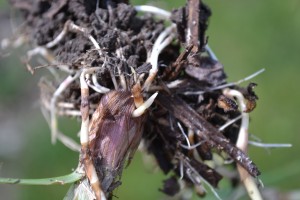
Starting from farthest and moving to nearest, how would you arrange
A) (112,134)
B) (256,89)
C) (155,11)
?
(256,89)
(155,11)
(112,134)

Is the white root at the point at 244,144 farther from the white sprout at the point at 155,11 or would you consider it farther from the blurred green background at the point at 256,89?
the blurred green background at the point at 256,89

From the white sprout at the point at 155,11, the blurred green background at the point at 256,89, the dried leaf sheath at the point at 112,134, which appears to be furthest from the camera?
the blurred green background at the point at 256,89

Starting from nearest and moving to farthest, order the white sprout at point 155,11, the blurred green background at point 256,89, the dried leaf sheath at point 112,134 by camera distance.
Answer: the dried leaf sheath at point 112,134
the white sprout at point 155,11
the blurred green background at point 256,89

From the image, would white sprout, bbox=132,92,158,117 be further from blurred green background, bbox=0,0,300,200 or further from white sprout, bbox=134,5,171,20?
blurred green background, bbox=0,0,300,200

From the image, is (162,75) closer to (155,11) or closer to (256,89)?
(155,11)

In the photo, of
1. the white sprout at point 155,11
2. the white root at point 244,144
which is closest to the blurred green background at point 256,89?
the white sprout at point 155,11

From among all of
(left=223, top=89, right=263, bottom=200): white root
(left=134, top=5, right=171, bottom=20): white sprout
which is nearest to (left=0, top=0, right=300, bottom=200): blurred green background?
(left=134, top=5, right=171, bottom=20): white sprout

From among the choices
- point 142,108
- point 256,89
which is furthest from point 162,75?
point 256,89
